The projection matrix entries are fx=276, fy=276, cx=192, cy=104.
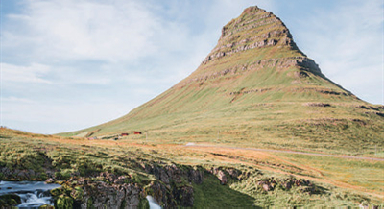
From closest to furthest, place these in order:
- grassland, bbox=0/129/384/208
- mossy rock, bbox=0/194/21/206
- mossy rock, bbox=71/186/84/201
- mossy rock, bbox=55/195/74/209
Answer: mossy rock, bbox=0/194/21/206 → mossy rock, bbox=55/195/74/209 → mossy rock, bbox=71/186/84/201 → grassland, bbox=0/129/384/208

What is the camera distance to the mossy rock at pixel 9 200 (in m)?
15.0

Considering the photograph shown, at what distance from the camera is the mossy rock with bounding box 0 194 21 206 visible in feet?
49.3

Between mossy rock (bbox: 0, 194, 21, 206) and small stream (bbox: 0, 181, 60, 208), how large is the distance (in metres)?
0.28

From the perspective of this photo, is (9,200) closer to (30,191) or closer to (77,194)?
(30,191)

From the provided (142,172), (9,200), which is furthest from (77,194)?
(142,172)

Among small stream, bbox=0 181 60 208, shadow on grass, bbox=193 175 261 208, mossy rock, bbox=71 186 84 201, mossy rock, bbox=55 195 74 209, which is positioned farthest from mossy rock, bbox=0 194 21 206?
shadow on grass, bbox=193 175 261 208

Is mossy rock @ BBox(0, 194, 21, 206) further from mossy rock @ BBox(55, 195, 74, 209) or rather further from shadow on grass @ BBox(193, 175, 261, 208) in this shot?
shadow on grass @ BBox(193, 175, 261, 208)

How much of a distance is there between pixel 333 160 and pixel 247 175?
2408 inches

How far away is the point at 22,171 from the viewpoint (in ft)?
63.8

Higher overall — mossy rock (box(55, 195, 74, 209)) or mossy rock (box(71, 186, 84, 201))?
mossy rock (box(71, 186, 84, 201))

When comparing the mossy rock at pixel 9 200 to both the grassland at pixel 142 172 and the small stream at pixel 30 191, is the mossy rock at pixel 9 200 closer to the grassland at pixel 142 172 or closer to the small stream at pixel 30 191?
the small stream at pixel 30 191

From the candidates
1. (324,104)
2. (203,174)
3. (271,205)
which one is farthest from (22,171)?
(324,104)

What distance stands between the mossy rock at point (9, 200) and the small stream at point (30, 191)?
11.1 inches

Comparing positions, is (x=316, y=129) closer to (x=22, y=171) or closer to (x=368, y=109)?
(x=368, y=109)
